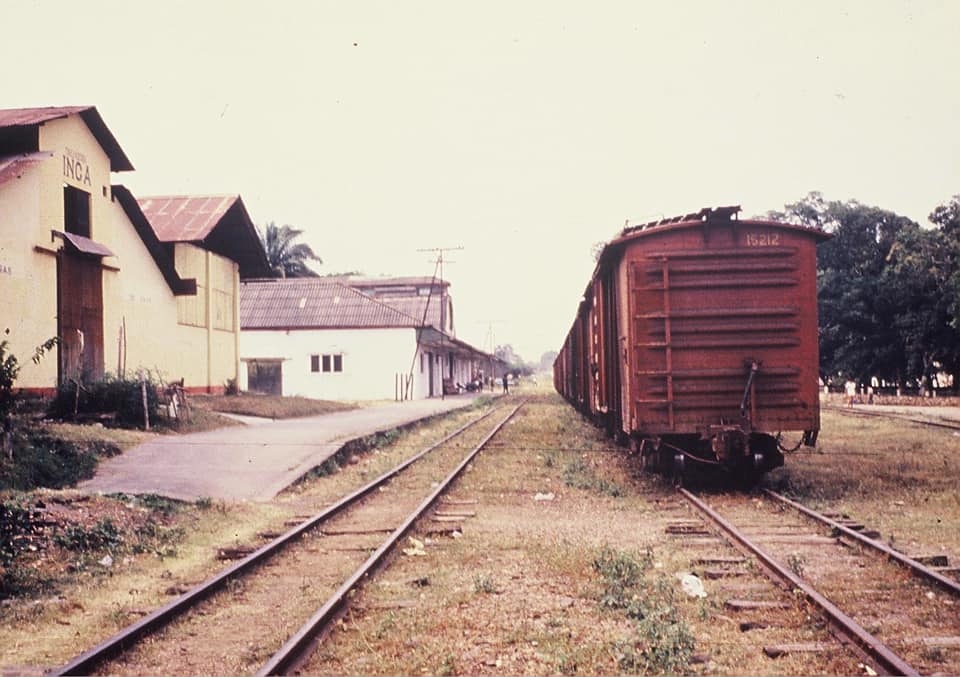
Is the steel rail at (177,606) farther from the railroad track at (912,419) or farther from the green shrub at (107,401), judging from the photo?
the railroad track at (912,419)

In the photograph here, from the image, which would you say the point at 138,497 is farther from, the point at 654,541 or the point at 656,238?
the point at 656,238

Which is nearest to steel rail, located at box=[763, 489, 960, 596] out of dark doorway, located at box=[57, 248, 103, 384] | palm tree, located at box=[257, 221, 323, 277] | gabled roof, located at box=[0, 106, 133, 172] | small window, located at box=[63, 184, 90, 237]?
dark doorway, located at box=[57, 248, 103, 384]

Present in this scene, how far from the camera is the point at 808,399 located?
10461 mm

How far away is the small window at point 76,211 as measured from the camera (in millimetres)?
17542

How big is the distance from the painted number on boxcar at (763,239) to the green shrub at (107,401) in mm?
11953

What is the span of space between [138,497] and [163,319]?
13.7 metres

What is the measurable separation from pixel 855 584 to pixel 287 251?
188ft

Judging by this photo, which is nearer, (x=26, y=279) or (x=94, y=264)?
(x=26, y=279)

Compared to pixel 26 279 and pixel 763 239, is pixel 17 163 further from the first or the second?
pixel 763 239

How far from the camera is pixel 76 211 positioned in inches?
706

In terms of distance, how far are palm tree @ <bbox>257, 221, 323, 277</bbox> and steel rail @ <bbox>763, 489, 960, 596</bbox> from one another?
5398cm

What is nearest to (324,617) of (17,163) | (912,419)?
(17,163)

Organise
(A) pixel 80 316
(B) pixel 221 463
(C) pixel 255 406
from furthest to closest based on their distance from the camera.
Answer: (C) pixel 255 406, (A) pixel 80 316, (B) pixel 221 463

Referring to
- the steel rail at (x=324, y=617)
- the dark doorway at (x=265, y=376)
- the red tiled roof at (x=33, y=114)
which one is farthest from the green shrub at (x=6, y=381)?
the dark doorway at (x=265, y=376)
